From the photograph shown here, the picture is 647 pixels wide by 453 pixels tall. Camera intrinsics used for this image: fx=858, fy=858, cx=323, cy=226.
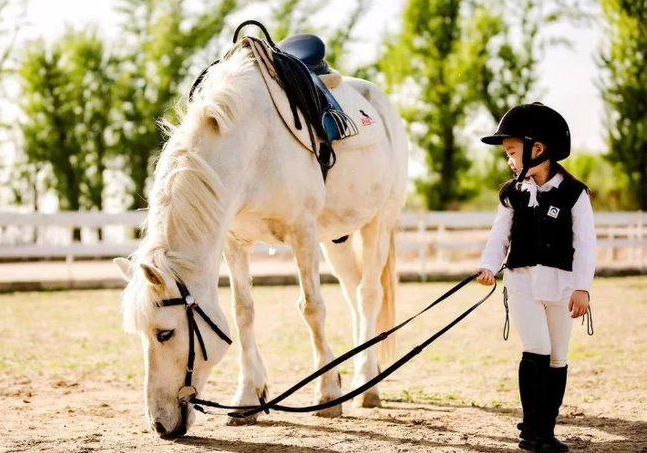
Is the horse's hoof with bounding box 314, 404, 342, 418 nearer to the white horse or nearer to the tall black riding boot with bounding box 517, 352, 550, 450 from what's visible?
the white horse

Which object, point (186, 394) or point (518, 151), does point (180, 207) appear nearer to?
point (186, 394)

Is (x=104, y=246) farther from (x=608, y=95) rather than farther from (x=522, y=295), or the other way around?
(x=608, y=95)

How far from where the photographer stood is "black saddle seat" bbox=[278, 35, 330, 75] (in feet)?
19.4

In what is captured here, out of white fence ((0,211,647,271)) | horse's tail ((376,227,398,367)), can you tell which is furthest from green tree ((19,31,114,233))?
horse's tail ((376,227,398,367))

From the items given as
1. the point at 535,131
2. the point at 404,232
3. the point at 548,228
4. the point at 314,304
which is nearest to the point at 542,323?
the point at 548,228

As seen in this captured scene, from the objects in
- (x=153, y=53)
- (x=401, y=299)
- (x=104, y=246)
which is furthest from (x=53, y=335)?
(x=153, y=53)

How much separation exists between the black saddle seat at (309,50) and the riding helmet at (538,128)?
223 centimetres

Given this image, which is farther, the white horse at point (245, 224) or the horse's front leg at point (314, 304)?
the horse's front leg at point (314, 304)

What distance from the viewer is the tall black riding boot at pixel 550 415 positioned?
3885 mm

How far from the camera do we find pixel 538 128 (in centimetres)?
393

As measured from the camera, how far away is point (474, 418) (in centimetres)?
479

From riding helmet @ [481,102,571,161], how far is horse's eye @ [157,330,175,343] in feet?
5.68

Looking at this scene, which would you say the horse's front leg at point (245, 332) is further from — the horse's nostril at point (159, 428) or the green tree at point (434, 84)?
the green tree at point (434, 84)

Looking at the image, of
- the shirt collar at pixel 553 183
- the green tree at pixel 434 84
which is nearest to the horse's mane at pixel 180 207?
the shirt collar at pixel 553 183
